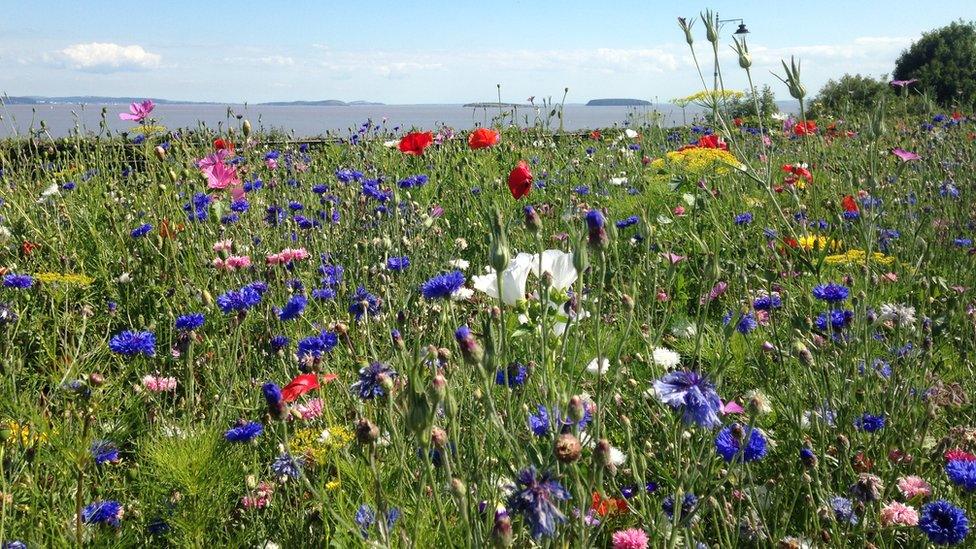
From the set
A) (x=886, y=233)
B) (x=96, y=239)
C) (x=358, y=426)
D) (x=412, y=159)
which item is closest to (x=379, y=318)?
(x=358, y=426)

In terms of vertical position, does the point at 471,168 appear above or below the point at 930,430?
above

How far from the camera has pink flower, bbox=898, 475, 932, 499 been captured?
1.48 m

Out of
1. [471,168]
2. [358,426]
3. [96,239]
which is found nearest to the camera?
[358,426]

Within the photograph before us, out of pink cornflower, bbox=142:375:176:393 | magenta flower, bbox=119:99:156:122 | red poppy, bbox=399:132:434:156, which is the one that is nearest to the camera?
pink cornflower, bbox=142:375:176:393

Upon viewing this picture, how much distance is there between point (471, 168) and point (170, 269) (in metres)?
1.99

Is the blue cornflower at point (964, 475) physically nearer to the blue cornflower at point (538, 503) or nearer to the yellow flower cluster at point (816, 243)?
the blue cornflower at point (538, 503)

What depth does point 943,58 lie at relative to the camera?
25.5m

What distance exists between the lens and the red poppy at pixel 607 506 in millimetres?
1337

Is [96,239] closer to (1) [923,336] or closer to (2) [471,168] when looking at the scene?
(2) [471,168]

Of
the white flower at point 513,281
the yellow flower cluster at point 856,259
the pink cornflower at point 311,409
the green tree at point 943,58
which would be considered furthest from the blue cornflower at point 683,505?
the green tree at point 943,58

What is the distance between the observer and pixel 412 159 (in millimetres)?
4824

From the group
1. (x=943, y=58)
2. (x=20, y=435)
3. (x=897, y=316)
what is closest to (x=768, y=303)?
(x=897, y=316)

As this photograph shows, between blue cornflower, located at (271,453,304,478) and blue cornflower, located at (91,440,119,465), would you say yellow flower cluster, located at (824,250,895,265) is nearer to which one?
blue cornflower, located at (271,453,304,478)

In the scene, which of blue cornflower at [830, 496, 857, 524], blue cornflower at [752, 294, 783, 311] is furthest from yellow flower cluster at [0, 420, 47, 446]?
blue cornflower at [752, 294, 783, 311]
